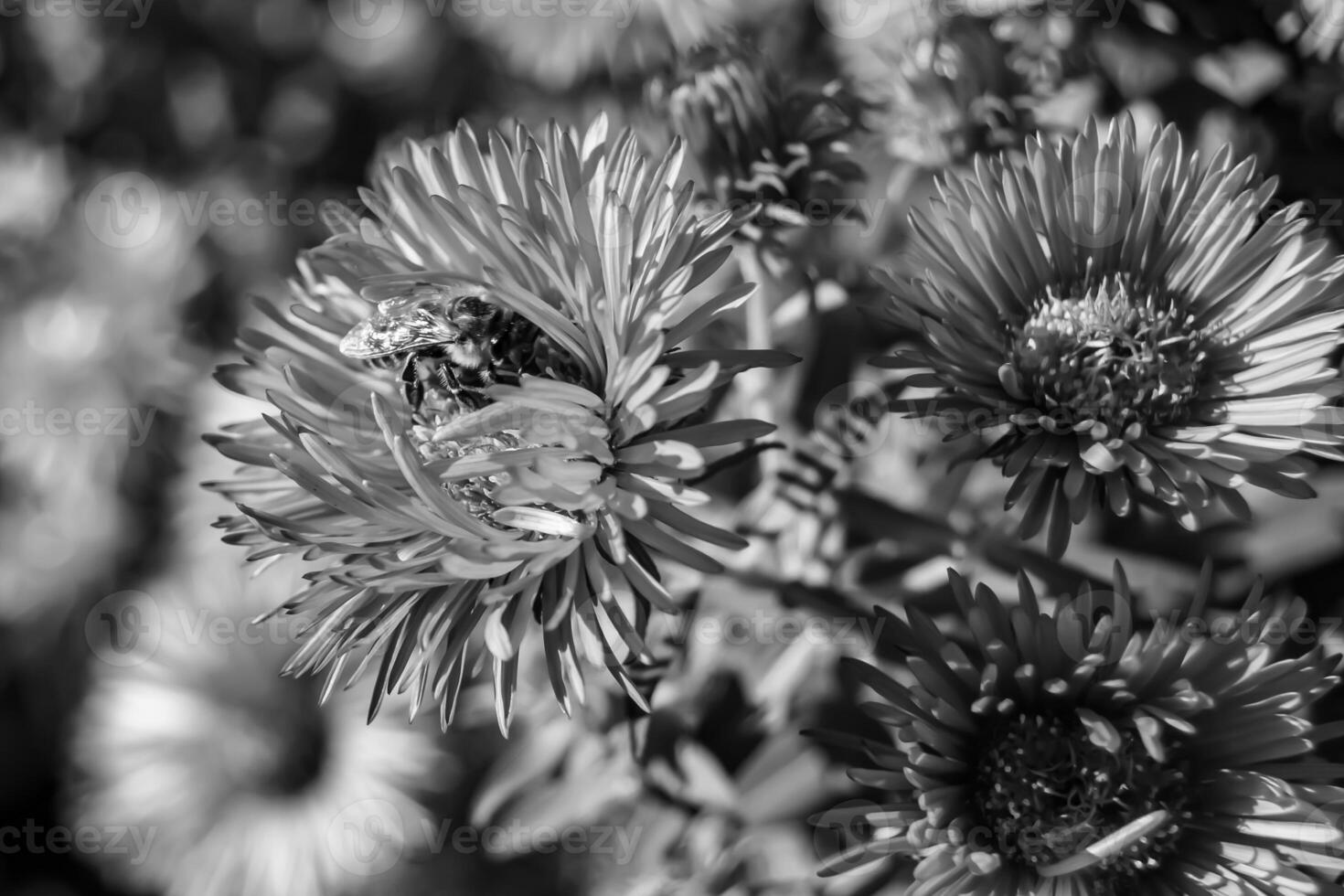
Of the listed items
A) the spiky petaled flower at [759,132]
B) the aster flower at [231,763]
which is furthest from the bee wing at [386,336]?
the aster flower at [231,763]

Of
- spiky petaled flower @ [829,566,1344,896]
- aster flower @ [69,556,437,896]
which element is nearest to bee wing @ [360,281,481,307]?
spiky petaled flower @ [829,566,1344,896]

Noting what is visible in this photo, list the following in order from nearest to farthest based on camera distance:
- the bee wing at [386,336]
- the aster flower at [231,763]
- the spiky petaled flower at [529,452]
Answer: the spiky petaled flower at [529,452]
the bee wing at [386,336]
the aster flower at [231,763]

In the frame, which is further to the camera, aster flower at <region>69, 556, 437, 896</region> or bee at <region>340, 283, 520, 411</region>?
aster flower at <region>69, 556, 437, 896</region>

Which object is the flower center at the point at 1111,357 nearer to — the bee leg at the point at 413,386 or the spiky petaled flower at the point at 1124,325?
the spiky petaled flower at the point at 1124,325

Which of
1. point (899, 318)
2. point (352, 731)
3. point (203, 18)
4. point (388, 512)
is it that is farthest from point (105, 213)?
point (899, 318)

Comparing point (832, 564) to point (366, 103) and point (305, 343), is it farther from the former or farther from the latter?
point (366, 103)

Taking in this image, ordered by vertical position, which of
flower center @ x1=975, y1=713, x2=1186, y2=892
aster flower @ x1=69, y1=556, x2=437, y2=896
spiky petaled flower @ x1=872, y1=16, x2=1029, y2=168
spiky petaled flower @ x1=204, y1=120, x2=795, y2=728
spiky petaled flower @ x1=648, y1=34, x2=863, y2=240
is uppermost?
spiky petaled flower @ x1=872, y1=16, x2=1029, y2=168

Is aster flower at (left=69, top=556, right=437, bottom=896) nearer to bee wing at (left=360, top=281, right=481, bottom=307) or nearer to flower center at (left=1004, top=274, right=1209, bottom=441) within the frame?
bee wing at (left=360, top=281, right=481, bottom=307)
